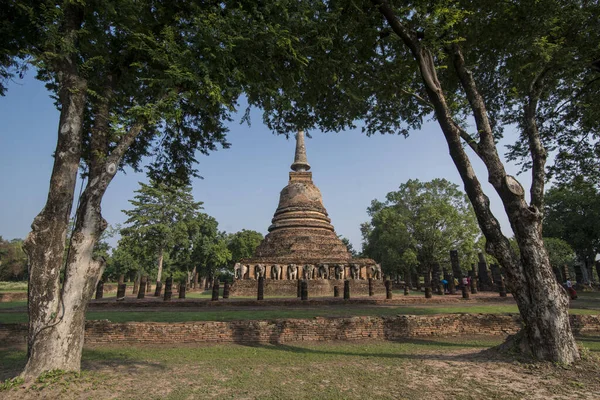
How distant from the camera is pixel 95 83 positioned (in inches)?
243

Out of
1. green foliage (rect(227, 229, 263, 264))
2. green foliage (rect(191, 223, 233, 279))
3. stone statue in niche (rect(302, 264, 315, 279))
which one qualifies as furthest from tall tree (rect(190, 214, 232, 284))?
stone statue in niche (rect(302, 264, 315, 279))

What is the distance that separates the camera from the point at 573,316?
8.69 meters

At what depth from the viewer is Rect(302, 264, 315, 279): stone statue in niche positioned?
66.4 ft

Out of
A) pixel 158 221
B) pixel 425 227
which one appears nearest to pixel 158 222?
pixel 158 221

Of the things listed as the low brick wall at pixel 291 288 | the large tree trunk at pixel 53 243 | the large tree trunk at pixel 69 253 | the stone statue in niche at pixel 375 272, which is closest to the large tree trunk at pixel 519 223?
the large tree trunk at pixel 69 253

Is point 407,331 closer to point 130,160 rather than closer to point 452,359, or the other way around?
point 452,359

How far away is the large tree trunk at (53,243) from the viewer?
4758 millimetres

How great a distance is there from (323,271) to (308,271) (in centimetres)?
92

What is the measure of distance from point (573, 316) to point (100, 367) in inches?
424

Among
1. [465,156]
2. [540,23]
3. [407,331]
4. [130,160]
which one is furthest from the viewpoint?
[130,160]

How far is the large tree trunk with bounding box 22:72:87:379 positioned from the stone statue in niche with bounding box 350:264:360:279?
1728cm

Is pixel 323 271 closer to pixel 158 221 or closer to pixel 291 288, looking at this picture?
pixel 291 288

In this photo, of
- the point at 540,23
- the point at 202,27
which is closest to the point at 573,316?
the point at 540,23

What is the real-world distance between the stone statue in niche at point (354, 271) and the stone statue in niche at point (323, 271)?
155 cm
